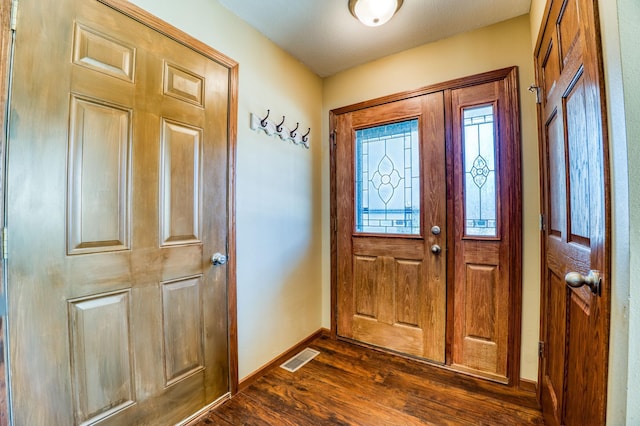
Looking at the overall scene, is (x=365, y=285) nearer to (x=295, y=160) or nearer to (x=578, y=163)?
(x=295, y=160)

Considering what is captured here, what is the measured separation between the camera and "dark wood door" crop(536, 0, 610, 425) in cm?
75

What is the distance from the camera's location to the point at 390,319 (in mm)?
2258

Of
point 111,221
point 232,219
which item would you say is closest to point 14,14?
point 111,221

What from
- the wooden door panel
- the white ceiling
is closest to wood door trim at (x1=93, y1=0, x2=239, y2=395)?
the white ceiling

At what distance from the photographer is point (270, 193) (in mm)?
2068

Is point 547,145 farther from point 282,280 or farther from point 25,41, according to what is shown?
point 25,41

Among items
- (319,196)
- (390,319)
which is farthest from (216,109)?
(390,319)

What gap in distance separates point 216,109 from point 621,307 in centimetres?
187

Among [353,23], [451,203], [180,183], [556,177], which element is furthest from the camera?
[451,203]

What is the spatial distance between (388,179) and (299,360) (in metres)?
1.62

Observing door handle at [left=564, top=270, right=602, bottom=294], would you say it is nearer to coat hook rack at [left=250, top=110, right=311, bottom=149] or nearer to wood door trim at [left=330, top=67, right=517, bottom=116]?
wood door trim at [left=330, top=67, right=517, bottom=116]

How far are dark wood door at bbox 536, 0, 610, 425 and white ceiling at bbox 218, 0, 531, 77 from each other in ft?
1.65

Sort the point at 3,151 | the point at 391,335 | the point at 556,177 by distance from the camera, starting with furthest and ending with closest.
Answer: the point at 391,335 < the point at 556,177 < the point at 3,151

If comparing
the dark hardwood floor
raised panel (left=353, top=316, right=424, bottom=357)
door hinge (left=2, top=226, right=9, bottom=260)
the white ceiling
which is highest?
the white ceiling
